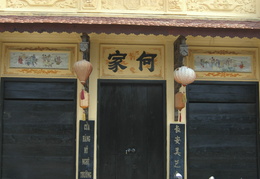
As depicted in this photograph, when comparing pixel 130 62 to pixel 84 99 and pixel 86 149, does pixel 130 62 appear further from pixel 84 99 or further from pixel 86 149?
pixel 86 149

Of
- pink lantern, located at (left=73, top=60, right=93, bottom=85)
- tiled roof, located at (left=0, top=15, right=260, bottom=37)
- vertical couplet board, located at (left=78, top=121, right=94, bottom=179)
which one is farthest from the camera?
vertical couplet board, located at (left=78, top=121, right=94, bottom=179)

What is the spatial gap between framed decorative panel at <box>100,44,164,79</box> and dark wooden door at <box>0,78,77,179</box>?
773 millimetres

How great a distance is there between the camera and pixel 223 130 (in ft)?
22.1

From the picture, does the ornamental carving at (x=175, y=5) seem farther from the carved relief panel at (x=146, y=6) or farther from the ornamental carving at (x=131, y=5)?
the ornamental carving at (x=131, y=5)

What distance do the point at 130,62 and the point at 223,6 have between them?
217 cm

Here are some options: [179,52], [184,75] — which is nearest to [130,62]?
[179,52]

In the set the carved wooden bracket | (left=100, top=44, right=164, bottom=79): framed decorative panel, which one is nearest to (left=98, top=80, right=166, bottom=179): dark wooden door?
(left=100, top=44, right=164, bottom=79): framed decorative panel

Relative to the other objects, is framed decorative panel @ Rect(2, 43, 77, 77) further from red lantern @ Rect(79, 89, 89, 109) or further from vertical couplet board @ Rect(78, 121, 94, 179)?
vertical couplet board @ Rect(78, 121, 94, 179)

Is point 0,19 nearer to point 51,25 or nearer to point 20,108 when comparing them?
point 51,25

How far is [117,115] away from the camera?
666 centimetres

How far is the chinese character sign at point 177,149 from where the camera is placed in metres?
6.43

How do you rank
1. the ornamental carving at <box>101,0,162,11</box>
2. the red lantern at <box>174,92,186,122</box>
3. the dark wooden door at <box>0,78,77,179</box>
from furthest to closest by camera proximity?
the ornamental carving at <box>101,0,162,11</box>
the dark wooden door at <box>0,78,77,179</box>
the red lantern at <box>174,92,186,122</box>

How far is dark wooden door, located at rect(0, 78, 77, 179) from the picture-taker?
6.53 metres

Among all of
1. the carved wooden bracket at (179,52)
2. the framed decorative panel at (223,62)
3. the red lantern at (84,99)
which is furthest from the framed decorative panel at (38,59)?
the framed decorative panel at (223,62)
